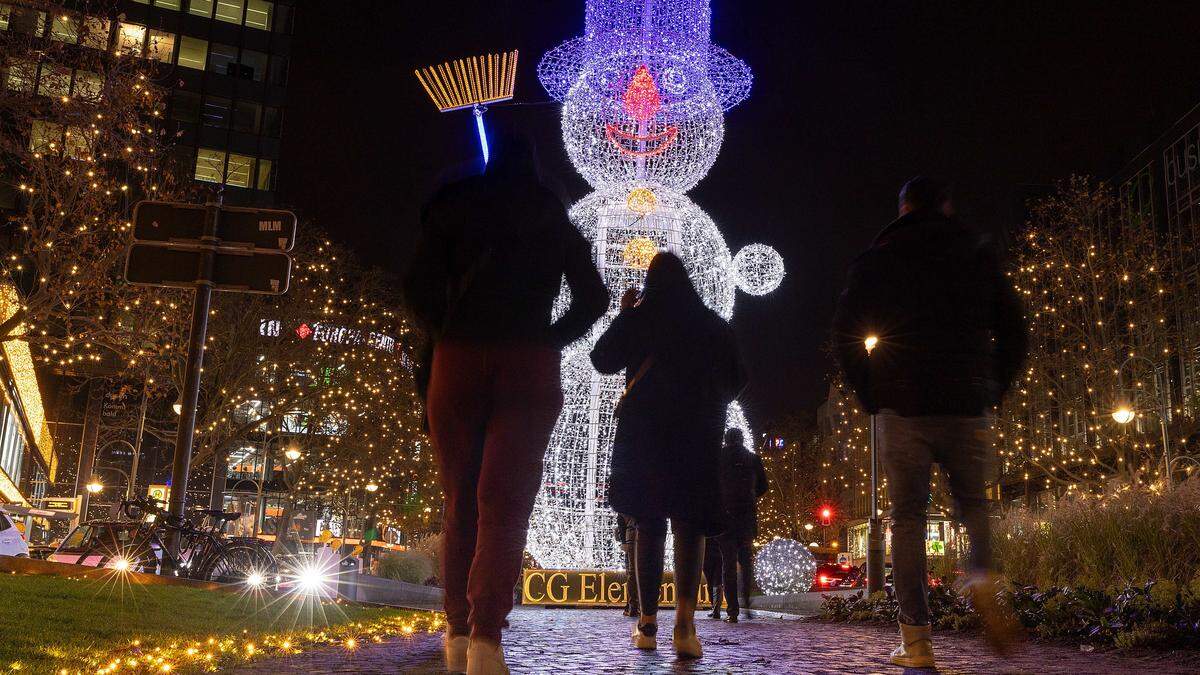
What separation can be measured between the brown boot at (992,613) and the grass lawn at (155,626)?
122 inches

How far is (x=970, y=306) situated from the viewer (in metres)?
4.65

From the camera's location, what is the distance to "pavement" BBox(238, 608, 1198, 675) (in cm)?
477

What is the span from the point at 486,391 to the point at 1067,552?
23.9 feet

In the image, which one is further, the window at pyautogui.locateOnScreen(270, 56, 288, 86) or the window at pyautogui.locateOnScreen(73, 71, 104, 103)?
the window at pyautogui.locateOnScreen(270, 56, 288, 86)

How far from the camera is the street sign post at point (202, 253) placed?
328 inches

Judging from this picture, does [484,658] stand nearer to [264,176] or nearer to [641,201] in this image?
[641,201]

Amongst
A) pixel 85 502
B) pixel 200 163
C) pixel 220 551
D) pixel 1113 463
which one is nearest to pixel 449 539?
pixel 220 551

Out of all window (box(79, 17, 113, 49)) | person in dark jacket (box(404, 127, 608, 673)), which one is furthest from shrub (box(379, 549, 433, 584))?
person in dark jacket (box(404, 127, 608, 673))

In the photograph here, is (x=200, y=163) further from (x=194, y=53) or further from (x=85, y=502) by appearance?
(x=85, y=502)

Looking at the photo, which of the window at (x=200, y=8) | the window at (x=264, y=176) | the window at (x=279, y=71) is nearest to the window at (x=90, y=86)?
the window at (x=264, y=176)

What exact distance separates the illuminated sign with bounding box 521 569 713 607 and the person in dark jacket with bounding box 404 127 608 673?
359 inches

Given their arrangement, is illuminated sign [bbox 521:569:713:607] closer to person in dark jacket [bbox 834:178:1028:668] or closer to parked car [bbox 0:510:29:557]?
person in dark jacket [bbox 834:178:1028:668]

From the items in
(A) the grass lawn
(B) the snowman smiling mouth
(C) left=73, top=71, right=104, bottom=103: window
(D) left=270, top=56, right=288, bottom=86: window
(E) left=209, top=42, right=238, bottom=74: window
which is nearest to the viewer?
(A) the grass lawn

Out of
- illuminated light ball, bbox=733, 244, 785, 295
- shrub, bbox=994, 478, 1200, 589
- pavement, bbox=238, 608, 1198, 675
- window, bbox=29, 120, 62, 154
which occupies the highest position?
window, bbox=29, 120, 62, 154
